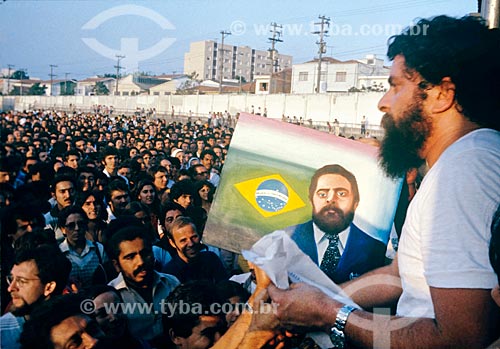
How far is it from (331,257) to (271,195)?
390mm

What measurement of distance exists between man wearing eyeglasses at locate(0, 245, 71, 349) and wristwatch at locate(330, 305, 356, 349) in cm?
216

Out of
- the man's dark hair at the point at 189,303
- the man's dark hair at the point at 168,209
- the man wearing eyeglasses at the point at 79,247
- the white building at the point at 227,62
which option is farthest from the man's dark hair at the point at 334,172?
the white building at the point at 227,62

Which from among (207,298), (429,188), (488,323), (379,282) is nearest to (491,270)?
(488,323)

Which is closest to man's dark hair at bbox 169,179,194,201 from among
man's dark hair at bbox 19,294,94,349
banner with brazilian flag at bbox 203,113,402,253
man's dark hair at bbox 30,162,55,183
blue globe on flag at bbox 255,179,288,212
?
man's dark hair at bbox 30,162,55,183

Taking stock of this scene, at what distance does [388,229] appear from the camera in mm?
2387

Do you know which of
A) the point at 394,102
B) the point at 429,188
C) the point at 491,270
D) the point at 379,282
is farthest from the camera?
the point at 379,282

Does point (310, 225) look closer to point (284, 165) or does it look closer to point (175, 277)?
point (284, 165)

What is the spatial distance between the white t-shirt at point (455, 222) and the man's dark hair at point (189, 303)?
5.30 feet

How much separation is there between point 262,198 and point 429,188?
85 cm

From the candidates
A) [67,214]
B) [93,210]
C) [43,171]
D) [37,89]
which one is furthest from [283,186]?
[37,89]

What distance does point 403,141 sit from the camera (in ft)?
6.86

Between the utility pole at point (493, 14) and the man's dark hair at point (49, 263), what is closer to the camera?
the utility pole at point (493, 14)

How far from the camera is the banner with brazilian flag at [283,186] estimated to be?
2369 mm

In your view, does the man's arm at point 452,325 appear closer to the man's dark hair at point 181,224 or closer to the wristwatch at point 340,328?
the wristwatch at point 340,328
